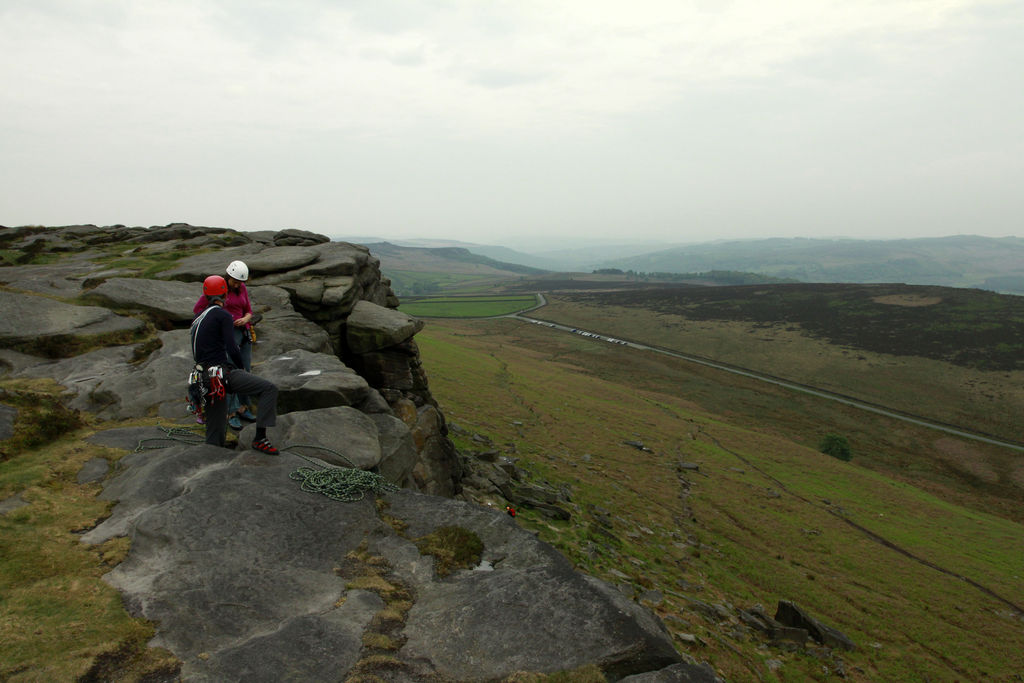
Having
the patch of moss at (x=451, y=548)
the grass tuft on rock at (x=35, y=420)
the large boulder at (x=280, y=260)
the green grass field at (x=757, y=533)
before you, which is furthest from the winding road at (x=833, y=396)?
the grass tuft on rock at (x=35, y=420)

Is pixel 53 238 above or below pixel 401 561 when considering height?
above

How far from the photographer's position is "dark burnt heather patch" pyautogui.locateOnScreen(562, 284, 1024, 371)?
105 metres

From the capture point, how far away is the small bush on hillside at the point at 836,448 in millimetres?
57653

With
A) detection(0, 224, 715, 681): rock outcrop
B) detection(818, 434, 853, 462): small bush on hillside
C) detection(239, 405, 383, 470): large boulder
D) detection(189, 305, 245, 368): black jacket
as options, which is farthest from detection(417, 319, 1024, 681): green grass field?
detection(189, 305, 245, 368): black jacket

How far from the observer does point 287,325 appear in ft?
67.2

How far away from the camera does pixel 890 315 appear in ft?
441

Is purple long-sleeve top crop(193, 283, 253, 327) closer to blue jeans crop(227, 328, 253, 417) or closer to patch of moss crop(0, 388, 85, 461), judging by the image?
blue jeans crop(227, 328, 253, 417)

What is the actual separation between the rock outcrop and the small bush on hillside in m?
58.2

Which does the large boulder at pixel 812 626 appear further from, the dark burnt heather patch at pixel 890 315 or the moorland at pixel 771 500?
the dark burnt heather patch at pixel 890 315

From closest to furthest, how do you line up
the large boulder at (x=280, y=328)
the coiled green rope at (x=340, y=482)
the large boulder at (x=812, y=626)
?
the coiled green rope at (x=340, y=482) → the large boulder at (x=280, y=328) → the large boulder at (x=812, y=626)

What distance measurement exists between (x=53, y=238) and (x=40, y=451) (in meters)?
42.7

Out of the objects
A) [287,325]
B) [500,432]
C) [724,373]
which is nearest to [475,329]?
[724,373]

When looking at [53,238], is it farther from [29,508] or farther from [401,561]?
[401,561]

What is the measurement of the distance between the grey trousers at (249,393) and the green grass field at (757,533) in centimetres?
1388
